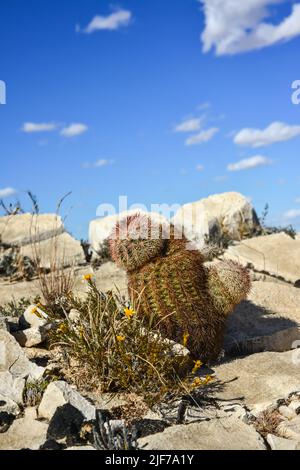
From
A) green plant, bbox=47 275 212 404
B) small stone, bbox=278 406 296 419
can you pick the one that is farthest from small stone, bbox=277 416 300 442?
green plant, bbox=47 275 212 404

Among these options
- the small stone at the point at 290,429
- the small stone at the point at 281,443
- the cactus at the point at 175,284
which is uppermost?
the cactus at the point at 175,284

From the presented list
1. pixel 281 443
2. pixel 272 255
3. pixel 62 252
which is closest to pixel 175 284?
pixel 281 443

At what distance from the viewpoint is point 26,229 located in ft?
40.2

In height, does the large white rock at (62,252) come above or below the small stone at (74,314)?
above

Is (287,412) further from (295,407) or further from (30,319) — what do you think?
(30,319)

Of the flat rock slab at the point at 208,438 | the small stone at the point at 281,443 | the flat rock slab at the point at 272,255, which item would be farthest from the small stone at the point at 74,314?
the flat rock slab at the point at 272,255

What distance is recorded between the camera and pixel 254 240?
10.8 metres

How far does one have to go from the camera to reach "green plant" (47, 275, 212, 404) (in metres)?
4.79

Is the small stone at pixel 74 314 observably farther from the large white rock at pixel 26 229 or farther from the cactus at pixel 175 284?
the large white rock at pixel 26 229

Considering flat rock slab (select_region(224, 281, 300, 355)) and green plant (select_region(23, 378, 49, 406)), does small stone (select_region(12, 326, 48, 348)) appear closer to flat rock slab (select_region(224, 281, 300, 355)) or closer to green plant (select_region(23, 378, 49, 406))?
green plant (select_region(23, 378, 49, 406))

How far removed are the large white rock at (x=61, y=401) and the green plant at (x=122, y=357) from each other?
0.46 metres

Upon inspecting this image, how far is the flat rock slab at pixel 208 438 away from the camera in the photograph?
12.8 ft
